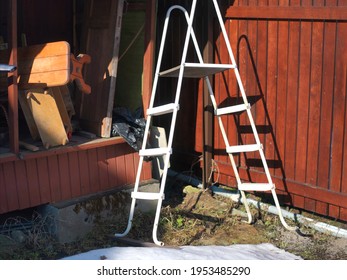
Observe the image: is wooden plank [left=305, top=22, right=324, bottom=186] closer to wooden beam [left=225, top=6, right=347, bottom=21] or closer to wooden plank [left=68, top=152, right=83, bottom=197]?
wooden beam [left=225, top=6, right=347, bottom=21]

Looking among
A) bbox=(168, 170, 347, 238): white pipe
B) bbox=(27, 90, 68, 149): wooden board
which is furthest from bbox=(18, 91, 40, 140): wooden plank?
bbox=(168, 170, 347, 238): white pipe

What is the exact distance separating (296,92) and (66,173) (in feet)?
7.00

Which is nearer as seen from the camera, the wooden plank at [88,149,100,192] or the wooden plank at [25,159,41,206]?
the wooden plank at [25,159,41,206]

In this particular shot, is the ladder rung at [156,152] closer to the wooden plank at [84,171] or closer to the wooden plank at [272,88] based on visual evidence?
the wooden plank at [84,171]

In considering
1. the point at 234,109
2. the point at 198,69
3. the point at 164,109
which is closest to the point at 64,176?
the point at 164,109

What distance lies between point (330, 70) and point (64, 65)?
218 cm

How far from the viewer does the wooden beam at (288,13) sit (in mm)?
4520

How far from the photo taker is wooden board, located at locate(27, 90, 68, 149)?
4806 millimetres

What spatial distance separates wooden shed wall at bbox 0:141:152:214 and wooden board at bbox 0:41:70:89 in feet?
2.00

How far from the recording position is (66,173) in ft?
16.3

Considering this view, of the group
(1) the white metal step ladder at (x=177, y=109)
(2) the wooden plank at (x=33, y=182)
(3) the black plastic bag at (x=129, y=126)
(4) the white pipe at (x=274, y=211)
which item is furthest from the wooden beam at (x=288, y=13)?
(2) the wooden plank at (x=33, y=182)

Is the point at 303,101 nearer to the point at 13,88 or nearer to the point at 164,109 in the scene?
the point at 164,109

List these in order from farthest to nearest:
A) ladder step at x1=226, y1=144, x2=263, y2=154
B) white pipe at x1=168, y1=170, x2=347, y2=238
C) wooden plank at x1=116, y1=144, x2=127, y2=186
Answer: wooden plank at x1=116, y1=144, x2=127, y2=186
ladder step at x1=226, y1=144, x2=263, y2=154
white pipe at x1=168, y1=170, x2=347, y2=238

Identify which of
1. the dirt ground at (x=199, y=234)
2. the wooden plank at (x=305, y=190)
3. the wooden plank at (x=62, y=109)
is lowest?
the dirt ground at (x=199, y=234)
